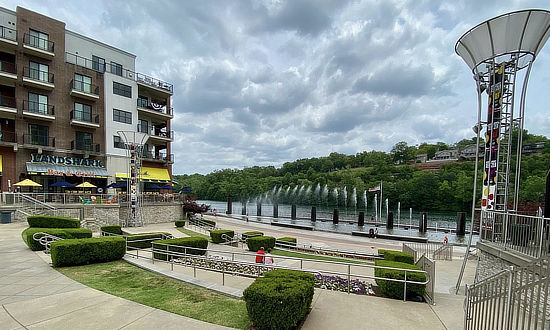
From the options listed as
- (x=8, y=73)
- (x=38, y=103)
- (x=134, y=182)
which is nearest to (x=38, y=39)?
(x=8, y=73)

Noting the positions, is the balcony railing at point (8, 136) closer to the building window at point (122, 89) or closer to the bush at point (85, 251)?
the building window at point (122, 89)

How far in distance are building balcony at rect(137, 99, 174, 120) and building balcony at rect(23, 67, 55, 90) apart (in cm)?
1017

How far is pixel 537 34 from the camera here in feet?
34.1

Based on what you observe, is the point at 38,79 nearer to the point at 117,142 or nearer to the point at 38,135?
the point at 38,135

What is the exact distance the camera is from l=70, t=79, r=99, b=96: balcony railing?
108 feet

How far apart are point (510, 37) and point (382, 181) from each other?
86292mm

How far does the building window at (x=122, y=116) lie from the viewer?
121ft

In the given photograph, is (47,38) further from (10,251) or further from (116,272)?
(116,272)

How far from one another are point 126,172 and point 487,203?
3880 centimetres

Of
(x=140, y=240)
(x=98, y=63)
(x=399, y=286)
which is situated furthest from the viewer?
(x=98, y=63)

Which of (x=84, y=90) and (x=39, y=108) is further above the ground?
(x=84, y=90)

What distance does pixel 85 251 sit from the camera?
33.8ft

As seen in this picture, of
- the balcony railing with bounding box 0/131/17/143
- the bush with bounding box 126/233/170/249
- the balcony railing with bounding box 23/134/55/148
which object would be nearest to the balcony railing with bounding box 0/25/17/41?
the balcony railing with bounding box 0/131/17/143

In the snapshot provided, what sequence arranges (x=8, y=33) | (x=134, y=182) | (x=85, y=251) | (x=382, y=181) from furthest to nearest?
(x=382, y=181) < (x=8, y=33) < (x=134, y=182) < (x=85, y=251)
